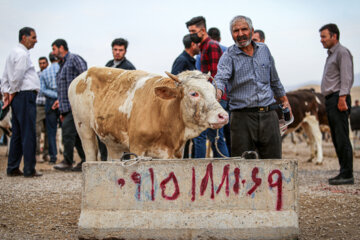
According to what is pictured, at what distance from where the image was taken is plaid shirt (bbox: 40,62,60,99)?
977 cm

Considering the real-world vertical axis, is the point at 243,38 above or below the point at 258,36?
below

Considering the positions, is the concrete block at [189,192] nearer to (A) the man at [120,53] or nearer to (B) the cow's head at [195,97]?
(B) the cow's head at [195,97]

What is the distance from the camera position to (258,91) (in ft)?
14.2

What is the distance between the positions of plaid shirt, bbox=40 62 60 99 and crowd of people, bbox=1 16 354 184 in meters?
0.02

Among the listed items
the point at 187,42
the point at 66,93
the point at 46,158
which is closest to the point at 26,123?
the point at 66,93


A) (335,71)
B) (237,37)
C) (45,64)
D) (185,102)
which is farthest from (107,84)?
(45,64)

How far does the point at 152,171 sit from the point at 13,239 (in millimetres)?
1310

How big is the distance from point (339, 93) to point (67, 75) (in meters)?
4.67

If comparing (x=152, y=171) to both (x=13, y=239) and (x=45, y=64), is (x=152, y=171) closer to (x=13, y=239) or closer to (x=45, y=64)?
(x=13, y=239)

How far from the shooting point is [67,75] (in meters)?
7.84

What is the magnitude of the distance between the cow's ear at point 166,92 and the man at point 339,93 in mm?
2935

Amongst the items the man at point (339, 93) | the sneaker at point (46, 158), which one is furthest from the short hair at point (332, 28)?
the sneaker at point (46, 158)

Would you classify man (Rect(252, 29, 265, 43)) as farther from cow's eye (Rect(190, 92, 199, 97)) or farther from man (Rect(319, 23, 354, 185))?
cow's eye (Rect(190, 92, 199, 97))

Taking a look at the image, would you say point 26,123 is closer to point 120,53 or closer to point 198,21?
point 120,53
